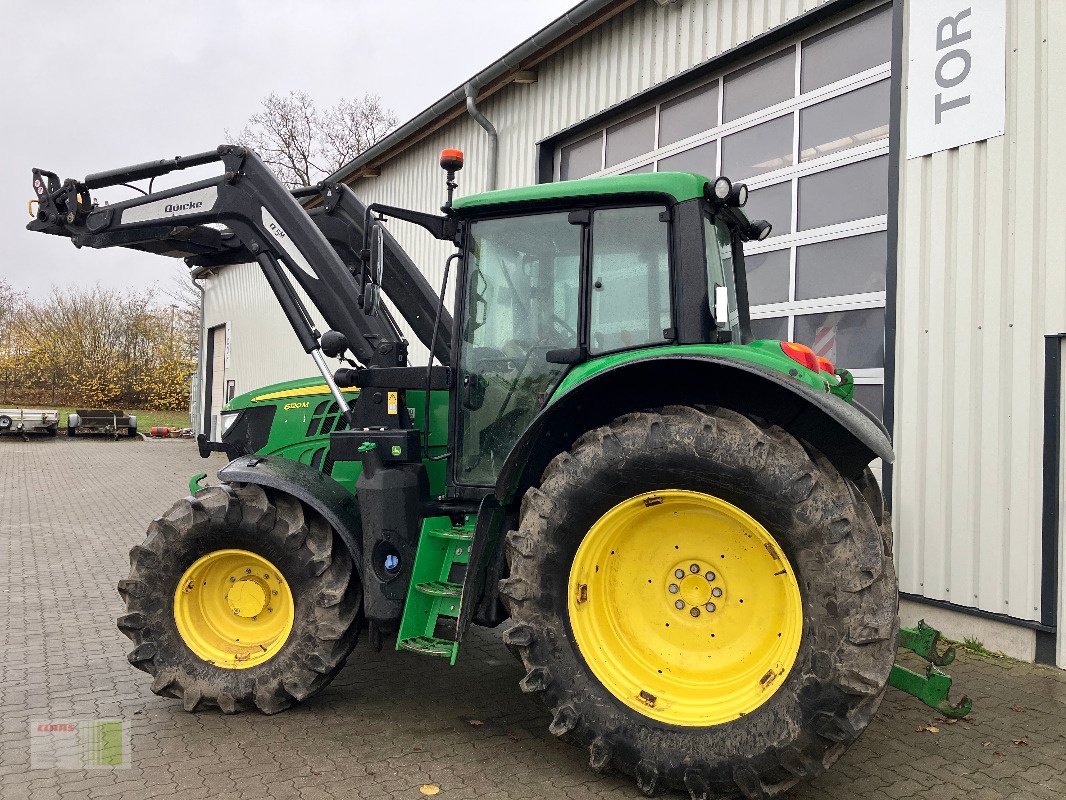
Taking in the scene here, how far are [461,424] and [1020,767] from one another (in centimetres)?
294

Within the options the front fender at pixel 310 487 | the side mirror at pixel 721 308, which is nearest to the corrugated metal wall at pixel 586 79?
the front fender at pixel 310 487

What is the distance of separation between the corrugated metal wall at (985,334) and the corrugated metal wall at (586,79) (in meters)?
1.92

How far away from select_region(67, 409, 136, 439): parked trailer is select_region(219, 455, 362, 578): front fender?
78.7ft

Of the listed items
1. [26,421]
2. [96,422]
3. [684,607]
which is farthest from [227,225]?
[96,422]

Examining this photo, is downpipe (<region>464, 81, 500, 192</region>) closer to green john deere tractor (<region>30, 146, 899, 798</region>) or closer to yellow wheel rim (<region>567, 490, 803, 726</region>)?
green john deere tractor (<region>30, 146, 899, 798</region>)

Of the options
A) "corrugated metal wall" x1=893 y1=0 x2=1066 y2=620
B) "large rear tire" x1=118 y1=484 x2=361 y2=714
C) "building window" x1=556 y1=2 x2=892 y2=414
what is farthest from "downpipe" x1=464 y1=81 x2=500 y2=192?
"large rear tire" x1=118 y1=484 x2=361 y2=714

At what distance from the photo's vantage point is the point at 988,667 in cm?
512

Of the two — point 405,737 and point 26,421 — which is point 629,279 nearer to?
point 405,737

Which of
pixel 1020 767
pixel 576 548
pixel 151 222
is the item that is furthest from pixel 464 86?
pixel 1020 767

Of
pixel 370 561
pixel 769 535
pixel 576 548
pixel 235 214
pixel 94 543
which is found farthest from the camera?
pixel 94 543

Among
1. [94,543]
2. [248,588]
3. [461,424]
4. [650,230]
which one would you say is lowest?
[94,543]

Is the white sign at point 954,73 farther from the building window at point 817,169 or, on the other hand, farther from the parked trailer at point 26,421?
the parked trailer at point 26,421

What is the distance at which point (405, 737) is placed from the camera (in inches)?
153

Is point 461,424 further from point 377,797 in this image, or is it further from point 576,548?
point 377,797
